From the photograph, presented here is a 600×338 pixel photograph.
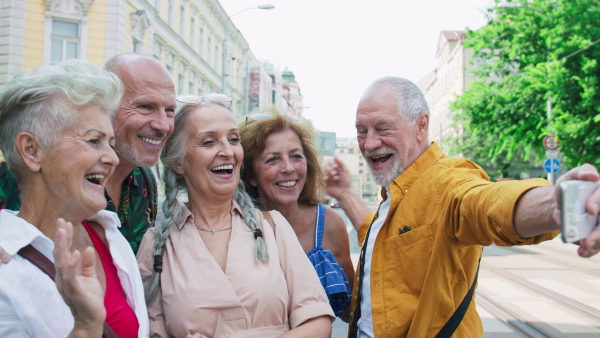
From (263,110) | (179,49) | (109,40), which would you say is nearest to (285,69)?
(179,49)

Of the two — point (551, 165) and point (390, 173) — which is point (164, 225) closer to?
point (390, 173)

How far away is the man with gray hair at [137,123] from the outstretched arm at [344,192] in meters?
1.06

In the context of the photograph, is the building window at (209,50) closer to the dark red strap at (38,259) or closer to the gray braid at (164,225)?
the gray braid at (164,225)

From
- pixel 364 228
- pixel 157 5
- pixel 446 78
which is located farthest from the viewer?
pixel 446 78

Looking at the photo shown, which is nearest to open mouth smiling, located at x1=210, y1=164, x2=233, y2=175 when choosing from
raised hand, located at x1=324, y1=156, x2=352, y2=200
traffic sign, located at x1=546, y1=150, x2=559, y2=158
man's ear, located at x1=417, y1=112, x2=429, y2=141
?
raised hand, located at x1=324, y1=156, x2=352, y2=200

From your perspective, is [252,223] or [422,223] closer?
[422,223]

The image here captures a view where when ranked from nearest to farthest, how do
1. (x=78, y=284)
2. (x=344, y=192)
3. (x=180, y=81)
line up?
(x=78, y=284) → (x=344, y=192) → (x=180, y=81)

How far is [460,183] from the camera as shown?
2.04 metres

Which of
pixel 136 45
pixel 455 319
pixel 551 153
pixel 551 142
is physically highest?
pixel 136 45

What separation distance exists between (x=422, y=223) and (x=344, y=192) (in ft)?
3.35

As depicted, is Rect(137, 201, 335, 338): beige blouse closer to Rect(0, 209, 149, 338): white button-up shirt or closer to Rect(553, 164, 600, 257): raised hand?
Rect(0, 209, 149, 338): white button-up shirt

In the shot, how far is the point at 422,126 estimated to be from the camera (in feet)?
8.94

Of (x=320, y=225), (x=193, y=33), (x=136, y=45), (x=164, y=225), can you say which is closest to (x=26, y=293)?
(x=164, y=225)

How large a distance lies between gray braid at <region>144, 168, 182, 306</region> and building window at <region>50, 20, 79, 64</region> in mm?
16375
